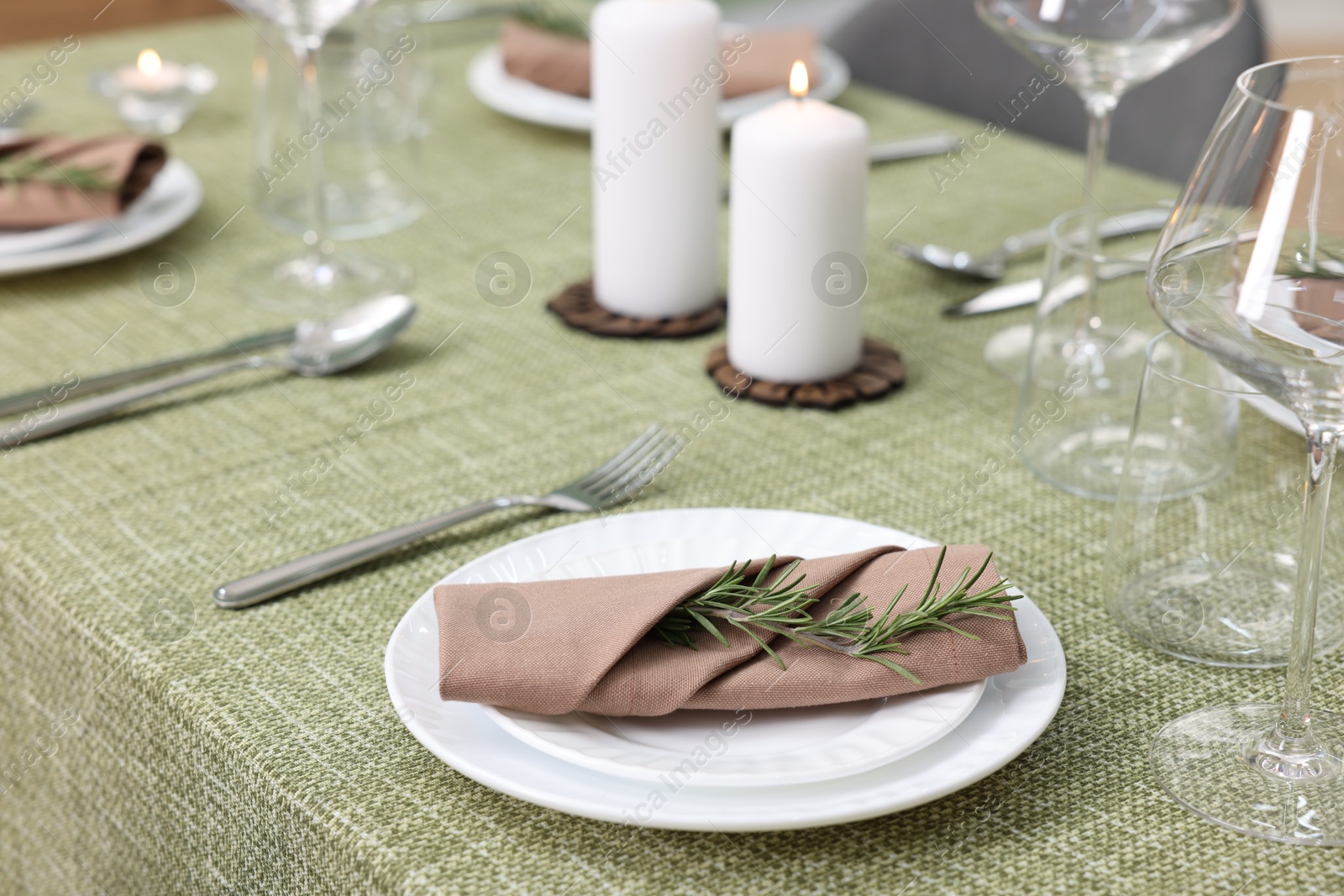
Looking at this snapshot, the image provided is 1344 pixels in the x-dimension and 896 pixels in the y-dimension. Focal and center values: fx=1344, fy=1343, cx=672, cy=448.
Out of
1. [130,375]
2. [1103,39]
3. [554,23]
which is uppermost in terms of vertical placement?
[1103,39]

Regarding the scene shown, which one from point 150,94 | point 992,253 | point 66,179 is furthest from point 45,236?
point 992,253

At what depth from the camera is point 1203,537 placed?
25.5 inches

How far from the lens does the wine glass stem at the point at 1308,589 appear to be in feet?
1.63

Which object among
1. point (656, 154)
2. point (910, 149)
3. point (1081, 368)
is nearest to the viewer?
point (1081, 368)

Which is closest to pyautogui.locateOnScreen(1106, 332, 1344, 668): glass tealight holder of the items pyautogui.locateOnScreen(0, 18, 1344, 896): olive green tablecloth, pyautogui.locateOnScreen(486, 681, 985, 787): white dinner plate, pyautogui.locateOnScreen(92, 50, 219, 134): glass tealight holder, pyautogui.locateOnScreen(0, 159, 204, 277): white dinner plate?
pyautogui.locateOnScreen(0, 18, 1344, 896): olive green tablecloth

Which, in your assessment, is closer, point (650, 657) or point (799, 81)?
point (650, 657)

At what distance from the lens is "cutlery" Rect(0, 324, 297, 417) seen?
831 millimetres

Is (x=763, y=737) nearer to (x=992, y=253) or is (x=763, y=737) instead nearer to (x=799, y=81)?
(x=799, y=81)

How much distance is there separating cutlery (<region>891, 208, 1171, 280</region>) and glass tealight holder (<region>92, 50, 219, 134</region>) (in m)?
0.74

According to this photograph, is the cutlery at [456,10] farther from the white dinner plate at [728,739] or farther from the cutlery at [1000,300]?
the white dinner plate at [728,739]

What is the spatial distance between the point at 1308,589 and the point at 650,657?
253 mm

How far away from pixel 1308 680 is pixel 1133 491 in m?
0.14

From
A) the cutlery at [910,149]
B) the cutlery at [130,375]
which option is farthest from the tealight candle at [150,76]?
the cutlery at [910,149]

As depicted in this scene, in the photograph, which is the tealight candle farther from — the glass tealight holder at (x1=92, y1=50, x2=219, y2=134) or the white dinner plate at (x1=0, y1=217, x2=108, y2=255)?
the white dinner plate at (x1=0, y1=217, x2=108, y2=255)
